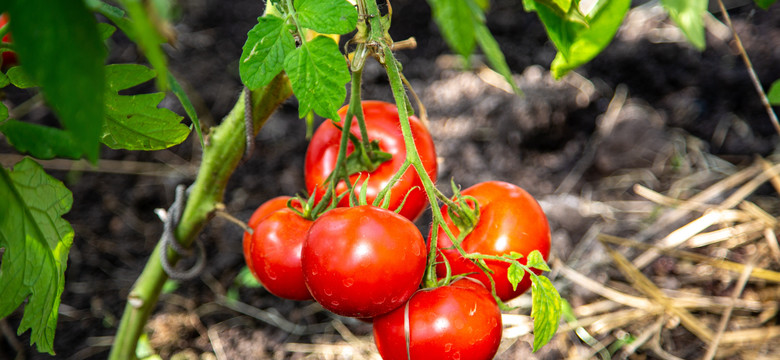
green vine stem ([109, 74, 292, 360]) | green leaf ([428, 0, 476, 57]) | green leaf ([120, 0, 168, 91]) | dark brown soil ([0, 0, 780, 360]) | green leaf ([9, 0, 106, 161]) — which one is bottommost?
dark brown soil ([0, 0, 780, 360])

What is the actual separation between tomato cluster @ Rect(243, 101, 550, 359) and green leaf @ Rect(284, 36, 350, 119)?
0.12m

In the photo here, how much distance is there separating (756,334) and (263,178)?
4.65ft

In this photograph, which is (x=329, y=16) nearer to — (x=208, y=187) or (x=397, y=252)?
(x=397, y=252)

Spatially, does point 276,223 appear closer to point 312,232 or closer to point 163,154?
point 312,232

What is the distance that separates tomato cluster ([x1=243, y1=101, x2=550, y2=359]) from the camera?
66cm

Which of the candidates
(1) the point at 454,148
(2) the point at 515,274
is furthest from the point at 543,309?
(1) the point at 454,148

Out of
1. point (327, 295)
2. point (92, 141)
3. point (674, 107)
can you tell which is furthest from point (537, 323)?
point (674, 107)

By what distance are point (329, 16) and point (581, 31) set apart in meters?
0.35

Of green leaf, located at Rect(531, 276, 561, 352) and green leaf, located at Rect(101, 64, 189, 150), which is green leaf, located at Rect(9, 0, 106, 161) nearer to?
green leaf, located at Rect(101, 64, 189, 150)

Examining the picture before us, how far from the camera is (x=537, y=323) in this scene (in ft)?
2.17

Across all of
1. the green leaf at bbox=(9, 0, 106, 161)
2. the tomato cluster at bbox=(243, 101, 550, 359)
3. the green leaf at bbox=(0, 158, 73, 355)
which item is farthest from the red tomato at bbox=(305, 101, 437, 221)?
the green leaf at bbox=(9, 0, 106, 161)

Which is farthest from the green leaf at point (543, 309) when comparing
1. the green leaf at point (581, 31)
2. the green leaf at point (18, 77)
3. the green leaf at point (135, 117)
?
the green leaf at point (18, 77)

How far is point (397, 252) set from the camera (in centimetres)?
65

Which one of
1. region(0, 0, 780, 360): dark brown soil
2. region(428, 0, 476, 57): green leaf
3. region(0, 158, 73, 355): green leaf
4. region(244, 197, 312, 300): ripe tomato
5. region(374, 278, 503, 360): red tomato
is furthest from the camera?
A: region(0, 0, 780, 360): dark brown soil
